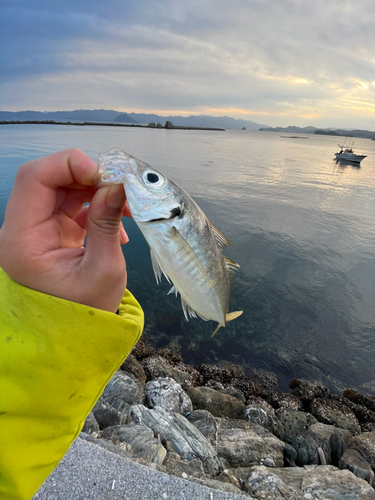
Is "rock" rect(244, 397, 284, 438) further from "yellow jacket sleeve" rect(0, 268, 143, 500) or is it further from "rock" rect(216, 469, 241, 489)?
"yellow jacket sleeve" rect(0, 268, 143, 500)

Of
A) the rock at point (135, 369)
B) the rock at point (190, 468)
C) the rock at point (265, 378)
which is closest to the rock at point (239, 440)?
the rock at point (190, 468)

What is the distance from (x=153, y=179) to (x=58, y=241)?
37.3 inches

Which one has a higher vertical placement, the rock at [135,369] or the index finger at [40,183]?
the index finger at [40,183]

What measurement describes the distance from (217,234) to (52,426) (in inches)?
86.5

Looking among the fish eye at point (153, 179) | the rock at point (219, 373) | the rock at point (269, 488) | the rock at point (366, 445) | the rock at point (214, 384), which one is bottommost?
the rock at point (219, 373)

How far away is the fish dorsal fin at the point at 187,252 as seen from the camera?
2.37m

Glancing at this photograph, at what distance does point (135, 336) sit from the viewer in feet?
5.63

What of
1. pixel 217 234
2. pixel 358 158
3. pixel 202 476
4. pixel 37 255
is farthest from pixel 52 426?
pixel 358 158

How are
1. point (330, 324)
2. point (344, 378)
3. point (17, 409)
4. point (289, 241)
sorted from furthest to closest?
point (289, 241), point (330, 324), point (344, 378), point (17, 409)

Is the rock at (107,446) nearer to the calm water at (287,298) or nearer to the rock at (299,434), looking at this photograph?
the rock at (299,434)

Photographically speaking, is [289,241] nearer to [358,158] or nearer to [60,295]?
[60,295]

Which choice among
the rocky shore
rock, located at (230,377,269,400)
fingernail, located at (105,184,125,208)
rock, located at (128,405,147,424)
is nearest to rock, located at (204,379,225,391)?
the rocky shore

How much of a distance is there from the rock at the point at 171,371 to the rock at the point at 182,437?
1.91 m

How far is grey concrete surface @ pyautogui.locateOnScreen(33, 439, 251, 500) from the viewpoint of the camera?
9.98ft
